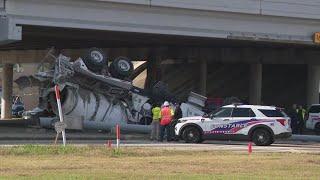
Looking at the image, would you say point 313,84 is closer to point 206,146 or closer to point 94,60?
point 94,60

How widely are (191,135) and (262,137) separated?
2750mm

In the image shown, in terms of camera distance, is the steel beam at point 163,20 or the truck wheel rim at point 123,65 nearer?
the steel beam at point 163,20

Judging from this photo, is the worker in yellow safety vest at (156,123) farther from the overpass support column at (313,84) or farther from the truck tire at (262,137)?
the overpass support column at (313,84)

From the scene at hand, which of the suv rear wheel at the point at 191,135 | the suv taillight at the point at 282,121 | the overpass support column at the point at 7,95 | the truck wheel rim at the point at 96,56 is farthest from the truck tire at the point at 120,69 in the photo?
the overpass support column at the point at 7,95

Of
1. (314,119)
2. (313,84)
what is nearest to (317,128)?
(314,119)

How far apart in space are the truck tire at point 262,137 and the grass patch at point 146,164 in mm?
5919

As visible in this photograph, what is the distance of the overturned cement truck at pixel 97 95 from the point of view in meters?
32.0

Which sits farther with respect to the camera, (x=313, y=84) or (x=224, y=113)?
(x=313, y=84)

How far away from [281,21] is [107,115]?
11.0 m

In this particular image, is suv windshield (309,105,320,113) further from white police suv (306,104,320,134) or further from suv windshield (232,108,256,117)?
suv windshield (232,108,256,117)

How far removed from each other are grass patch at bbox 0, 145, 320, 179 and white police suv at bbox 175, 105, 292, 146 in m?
5.92

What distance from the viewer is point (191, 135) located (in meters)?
26.7

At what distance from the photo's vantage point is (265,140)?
1014 inches

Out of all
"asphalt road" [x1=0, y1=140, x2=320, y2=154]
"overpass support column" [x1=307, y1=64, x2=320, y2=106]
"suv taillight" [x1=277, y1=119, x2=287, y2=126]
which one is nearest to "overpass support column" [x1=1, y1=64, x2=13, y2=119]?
"overpass support column" [x1=307, y1=64, x2=320, y2=106]
